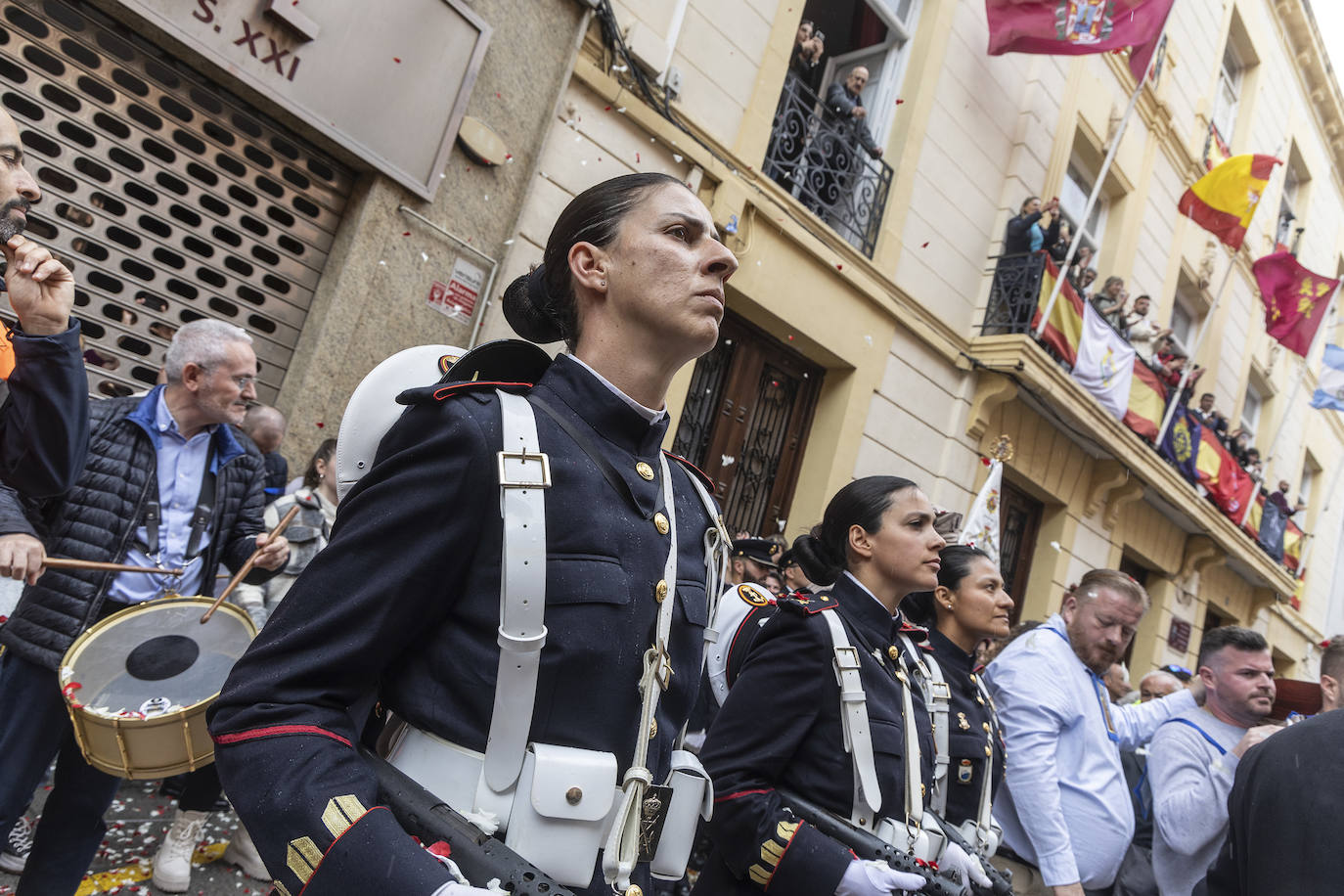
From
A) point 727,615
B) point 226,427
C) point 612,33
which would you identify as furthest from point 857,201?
point 226,427

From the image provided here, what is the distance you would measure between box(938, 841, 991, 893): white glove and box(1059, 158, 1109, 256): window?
10776mm

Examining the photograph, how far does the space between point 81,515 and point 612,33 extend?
494cm

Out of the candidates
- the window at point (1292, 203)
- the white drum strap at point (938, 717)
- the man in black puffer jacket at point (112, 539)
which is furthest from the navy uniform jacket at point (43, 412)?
the window at point (1292, 203)

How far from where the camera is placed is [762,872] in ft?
7.78

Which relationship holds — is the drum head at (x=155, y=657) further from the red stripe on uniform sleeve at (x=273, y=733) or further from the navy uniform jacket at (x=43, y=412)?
the red stripe on uniform sleeve at (x=273, y=733)

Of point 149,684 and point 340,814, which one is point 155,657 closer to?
point 149,684

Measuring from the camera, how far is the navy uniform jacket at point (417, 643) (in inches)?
43.6

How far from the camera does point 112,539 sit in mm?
3031

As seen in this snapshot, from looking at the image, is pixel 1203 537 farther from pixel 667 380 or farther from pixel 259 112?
pixel 667 380

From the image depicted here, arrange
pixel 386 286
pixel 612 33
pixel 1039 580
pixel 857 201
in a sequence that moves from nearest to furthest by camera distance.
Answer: pixel 386 286, pixel 612 33, pixel 857 201, pixel 1039 580

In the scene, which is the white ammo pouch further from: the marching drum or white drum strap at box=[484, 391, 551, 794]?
the marching drum

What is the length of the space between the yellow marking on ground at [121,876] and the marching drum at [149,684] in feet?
3.21

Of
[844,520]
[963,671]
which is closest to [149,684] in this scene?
[844,520]

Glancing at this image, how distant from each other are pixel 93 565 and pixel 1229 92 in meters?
18.8
